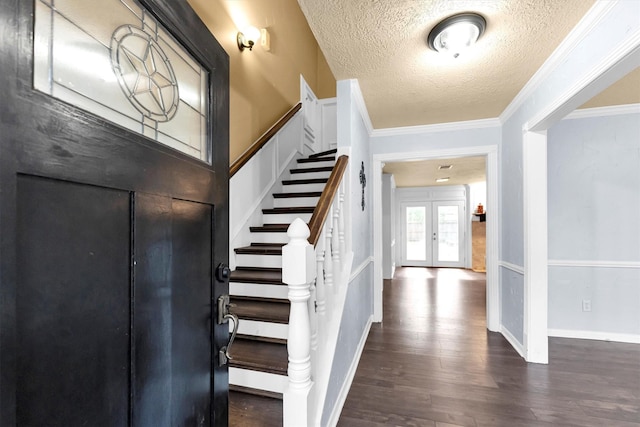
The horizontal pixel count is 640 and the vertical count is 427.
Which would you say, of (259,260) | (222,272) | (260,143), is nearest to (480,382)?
(259,260)

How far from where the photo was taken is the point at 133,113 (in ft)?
2.40

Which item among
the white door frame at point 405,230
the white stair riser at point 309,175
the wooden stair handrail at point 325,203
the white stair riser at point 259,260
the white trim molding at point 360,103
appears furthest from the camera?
the white door frame at point 405,230

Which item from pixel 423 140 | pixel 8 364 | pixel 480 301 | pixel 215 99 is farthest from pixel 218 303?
pixel 480 301

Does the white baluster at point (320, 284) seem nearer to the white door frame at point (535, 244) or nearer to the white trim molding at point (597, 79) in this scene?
the white trim molding at point (597, 79)

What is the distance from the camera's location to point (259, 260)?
2.54 metres

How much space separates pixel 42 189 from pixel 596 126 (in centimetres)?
427

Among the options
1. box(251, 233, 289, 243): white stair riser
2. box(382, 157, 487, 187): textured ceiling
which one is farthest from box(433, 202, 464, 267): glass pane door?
box(251, 233, 289, 243): white stair riser

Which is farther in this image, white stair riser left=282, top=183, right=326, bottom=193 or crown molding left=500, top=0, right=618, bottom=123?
white stair riser left=282, top=183, right=326, bottom=193

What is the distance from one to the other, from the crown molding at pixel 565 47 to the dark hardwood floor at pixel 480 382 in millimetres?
2333

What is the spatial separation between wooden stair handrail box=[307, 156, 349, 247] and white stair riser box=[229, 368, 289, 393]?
824 mm

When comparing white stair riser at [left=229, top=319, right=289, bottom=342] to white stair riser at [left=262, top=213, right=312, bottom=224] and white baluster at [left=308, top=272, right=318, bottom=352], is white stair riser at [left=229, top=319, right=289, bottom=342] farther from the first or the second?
white stair riser at [left=262, top=213, right=312, bottom=224]

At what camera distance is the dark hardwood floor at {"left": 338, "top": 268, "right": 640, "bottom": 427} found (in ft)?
6.19

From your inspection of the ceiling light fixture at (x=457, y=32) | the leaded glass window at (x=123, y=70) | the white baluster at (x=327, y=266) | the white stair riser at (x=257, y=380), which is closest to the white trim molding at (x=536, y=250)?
the ceiling light fixture at (x=457, y=32)

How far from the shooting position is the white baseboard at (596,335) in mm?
2945
